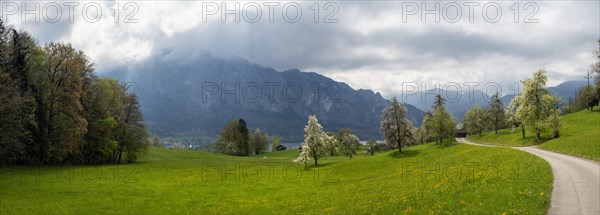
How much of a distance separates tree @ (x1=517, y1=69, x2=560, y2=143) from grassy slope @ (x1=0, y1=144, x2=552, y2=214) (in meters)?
32.1

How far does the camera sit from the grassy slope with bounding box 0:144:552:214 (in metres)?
23.7

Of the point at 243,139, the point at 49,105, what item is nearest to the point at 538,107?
the point at 49,105

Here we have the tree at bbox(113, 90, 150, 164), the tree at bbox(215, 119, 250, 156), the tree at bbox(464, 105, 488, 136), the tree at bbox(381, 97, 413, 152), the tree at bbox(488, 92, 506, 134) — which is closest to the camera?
the tree at bbox(113, 90, 150, 164)

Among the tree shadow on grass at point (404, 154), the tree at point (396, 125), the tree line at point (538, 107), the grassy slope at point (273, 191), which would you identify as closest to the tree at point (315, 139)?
the tree shadow on grass at point (404, 154)

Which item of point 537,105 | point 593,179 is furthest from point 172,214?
point 537,105

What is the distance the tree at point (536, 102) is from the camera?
237 feet

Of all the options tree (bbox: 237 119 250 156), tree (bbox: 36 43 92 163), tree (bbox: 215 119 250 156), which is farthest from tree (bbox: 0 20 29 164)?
tree (bbox: 237 119 250 156)

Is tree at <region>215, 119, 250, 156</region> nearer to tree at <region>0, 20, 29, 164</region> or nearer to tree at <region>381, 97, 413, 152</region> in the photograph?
tree at <region>381, 97, 413, 152</region>

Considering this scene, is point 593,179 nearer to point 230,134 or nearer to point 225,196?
point 225,196

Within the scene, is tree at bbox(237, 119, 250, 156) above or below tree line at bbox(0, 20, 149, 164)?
below

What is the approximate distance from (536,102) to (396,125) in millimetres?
28012

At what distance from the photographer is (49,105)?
6019 centimetres

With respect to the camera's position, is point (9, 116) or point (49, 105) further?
point (49, 105)

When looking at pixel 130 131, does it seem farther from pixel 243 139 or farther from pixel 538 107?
pixel 538 107
